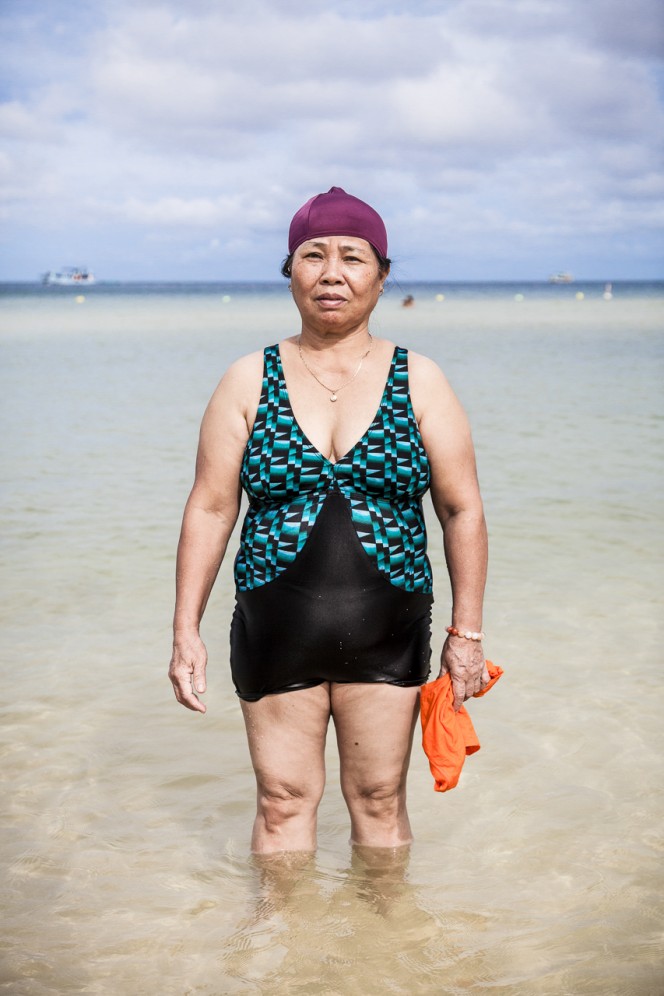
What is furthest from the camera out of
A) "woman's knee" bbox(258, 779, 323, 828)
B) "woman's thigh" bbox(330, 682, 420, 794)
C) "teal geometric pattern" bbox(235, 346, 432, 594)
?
"woman's knee" bbox(258, 779, 323, 828)

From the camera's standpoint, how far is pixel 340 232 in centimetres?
292

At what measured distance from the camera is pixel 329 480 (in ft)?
9.56

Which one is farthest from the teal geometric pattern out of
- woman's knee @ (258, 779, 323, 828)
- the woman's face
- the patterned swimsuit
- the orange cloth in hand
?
woman's knee @ (258, 779, 323, 828)

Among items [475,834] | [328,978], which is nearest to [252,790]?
[475,834]

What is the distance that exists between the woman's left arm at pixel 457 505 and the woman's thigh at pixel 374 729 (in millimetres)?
170

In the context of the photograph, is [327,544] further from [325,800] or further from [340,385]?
[325,800]

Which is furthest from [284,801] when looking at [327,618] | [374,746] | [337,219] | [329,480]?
[337,219]

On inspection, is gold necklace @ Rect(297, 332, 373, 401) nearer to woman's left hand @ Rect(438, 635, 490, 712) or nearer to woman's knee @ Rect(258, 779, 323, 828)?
woman's left hand @ Rect(438, 635, 490, 712)

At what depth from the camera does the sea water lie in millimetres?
3217

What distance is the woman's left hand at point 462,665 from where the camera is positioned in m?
3.05

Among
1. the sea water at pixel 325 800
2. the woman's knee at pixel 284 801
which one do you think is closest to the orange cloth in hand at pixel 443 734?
the woman's knee at pixel 284 801

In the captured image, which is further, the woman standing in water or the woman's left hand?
the woman's left hand

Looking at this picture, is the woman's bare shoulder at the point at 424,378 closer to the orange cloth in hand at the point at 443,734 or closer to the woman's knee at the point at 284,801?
the orange cloth in hand at the point at 443,734

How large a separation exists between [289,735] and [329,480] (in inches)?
30.5
